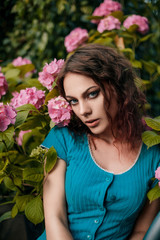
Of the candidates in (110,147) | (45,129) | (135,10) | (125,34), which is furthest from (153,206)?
(135,10)

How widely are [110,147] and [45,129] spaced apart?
38cm

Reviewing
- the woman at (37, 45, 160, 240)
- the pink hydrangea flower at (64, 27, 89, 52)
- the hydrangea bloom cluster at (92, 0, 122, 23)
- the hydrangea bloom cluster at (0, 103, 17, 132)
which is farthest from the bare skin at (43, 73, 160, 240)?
the hydrangea bloom cluster at (92, 0, 122, 23)

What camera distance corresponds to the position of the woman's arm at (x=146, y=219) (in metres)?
1.21

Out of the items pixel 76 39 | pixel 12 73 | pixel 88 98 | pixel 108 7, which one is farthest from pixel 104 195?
pixel 108 7

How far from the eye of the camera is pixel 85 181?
3.83 ft

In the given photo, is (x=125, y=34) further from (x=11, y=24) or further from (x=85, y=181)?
(x=11, y=24)

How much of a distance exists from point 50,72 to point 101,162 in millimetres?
481

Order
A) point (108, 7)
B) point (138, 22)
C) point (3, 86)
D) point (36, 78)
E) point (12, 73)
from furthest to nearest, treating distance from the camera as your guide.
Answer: point (36, 78) → point (108, 7) → point (138, 22) → point (12, 73) → point (3, 86)

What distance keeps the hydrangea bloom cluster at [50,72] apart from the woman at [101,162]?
0.49 ft

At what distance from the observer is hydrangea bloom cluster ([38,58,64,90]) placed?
1.36 metres

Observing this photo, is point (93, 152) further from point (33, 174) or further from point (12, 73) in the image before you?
point (12, 73)

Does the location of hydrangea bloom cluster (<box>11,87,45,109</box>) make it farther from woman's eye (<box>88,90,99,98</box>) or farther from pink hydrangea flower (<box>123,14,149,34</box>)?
pink hydrangea flower (<box>123,14,149,34</box>)

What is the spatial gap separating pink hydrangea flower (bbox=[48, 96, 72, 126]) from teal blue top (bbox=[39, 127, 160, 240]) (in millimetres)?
157

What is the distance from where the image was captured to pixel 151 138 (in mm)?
1144
